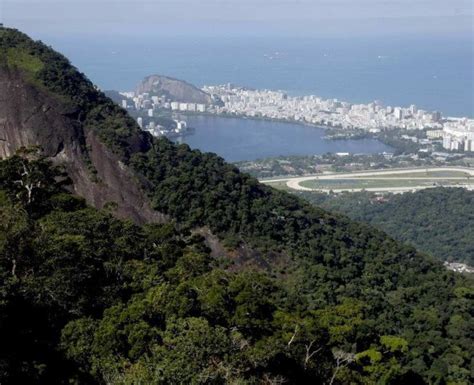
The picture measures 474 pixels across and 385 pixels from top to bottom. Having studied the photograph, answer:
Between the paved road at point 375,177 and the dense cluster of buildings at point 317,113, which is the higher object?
the dense cluster of buildings at point 317,113

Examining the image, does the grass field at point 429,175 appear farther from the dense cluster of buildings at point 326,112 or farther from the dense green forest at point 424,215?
the dense cluster of buildings at point 326,112

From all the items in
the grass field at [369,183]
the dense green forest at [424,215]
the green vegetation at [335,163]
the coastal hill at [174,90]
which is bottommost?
the dense green forest at [424,215]

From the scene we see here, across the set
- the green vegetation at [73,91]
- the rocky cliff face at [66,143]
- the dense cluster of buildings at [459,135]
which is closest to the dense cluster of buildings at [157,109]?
the dense cluster of buildings at [459,135]

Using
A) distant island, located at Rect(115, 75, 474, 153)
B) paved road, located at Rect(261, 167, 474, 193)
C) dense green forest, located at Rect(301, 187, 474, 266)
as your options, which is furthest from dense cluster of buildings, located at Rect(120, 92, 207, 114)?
dense green forest, located at Rect(301, 187, 474, 266)

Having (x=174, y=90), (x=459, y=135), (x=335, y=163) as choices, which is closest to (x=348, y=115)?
(x=459, y=135)

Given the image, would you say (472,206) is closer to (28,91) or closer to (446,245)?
(446,245)

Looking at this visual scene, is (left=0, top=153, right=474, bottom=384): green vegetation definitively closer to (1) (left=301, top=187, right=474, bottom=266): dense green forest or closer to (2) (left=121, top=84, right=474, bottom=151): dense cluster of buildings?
(1) (left=301, top=187, right=474, bottom=266): dense green forest
